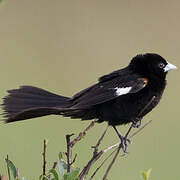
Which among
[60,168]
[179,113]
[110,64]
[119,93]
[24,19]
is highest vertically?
[24,19]

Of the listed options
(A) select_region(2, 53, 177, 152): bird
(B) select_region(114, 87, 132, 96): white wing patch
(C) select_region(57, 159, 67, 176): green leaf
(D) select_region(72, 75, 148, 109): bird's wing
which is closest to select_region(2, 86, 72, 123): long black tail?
(A) select_region(2, 53, 177, 152): bird

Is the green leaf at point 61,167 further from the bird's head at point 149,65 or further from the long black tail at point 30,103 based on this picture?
the bird's head at point 149,65

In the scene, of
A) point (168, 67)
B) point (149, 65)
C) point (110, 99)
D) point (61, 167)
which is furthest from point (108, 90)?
point (61, 167)

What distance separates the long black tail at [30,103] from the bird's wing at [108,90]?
0.12 meters

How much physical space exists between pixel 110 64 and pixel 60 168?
21.2 ft

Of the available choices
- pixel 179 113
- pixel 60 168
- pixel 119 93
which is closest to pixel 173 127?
pixel 179 113

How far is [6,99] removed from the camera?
3.51 meters

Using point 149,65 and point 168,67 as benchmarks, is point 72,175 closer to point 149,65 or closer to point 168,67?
point 149,65

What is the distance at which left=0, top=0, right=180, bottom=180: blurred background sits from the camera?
22.4 ft

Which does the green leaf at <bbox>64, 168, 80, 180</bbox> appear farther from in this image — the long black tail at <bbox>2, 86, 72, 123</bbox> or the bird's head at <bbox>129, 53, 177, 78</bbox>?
the bird's head at <bbox>129, 53, 177, 78</bbox>

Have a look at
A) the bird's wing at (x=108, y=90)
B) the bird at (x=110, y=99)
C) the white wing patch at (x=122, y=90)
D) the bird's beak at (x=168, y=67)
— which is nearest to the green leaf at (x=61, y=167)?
the bird at (x=110, y=99)

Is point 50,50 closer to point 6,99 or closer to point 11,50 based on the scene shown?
point 11,50

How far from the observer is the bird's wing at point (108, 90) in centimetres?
379

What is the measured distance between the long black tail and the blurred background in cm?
222
